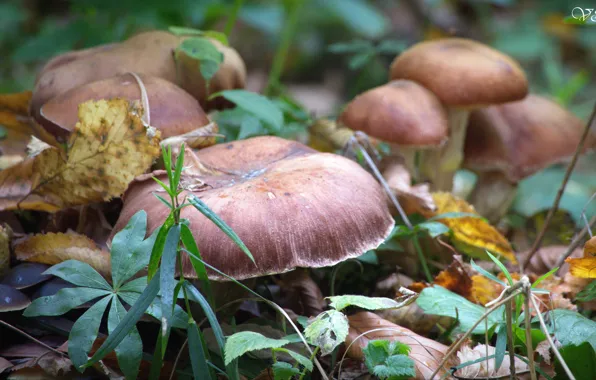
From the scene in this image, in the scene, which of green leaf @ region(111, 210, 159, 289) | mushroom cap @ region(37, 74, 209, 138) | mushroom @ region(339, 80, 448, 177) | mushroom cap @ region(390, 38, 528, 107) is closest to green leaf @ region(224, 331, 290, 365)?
green leaf @ region(111, 210, 159, 289)

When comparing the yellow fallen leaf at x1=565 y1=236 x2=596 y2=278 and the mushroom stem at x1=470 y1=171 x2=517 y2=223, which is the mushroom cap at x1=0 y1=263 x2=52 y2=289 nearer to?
the yellow fallen leaf at x1=565 y1=236 x2=596 y2=278

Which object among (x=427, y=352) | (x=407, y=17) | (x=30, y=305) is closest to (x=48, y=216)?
(x=30, y=305)

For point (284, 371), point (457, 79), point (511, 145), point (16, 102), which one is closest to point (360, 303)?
point (284, 371)

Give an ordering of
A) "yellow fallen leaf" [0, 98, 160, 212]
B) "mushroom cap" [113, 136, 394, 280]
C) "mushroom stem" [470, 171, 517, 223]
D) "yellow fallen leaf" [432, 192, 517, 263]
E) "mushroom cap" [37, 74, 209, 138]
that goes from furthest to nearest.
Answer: "mushroom stem" [470, 171, 517, 223]
"yellow fallen leaf" [432, 192, 517, 263]
"mushroom cap" [37, 74, 209, 138]
"yellow fallen leaf" [0, 98, 160, 212]
"mushroom cap" [113, 136, 394, 280]

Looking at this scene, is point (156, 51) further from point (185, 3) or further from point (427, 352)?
point (427, 352)

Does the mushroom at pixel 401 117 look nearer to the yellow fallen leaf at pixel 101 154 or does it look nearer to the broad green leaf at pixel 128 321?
the yellow fallen leaf at pixel 101 154

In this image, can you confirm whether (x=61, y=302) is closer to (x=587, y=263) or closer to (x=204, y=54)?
(x=204, y=54)

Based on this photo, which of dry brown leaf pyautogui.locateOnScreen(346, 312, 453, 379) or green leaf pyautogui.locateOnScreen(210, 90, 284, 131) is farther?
green leaf pyautogui.locateOnScreen(210, 90, 284, 131)

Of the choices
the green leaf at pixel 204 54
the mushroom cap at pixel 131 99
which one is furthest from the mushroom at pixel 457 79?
the mushroom cap at pixel 131 99
